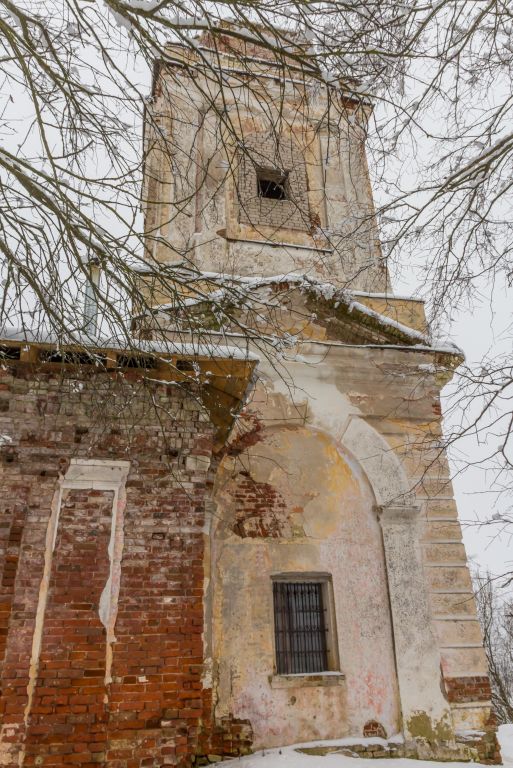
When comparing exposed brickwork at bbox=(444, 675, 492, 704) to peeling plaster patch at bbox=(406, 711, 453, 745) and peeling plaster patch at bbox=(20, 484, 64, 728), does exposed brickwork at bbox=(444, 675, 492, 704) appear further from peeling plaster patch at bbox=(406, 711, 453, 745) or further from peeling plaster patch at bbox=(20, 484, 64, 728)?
peeling plaster patch at bbox=(20, 484, 64, 728)

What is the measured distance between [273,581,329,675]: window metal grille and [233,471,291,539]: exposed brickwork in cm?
64

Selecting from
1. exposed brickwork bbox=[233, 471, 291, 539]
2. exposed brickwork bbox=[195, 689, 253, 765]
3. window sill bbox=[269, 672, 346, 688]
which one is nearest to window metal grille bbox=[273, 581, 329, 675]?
window sill bbox=[269, 672, 346, 688]

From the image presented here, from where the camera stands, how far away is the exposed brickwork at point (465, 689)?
7.15 metres

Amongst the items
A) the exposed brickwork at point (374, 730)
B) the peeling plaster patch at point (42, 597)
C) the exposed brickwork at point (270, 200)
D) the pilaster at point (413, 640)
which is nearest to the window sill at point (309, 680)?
the exposed brickwork at point (374, 730)

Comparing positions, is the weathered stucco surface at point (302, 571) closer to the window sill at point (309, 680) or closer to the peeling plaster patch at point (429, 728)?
the window sill at point (309, 680)

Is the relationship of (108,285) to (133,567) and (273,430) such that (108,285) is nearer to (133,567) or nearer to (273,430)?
(133,567)

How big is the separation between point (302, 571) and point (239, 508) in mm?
1078

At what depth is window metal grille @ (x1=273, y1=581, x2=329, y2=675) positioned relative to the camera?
7.20m

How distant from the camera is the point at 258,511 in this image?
7723 mm

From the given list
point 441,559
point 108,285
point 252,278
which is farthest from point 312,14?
point 441,559

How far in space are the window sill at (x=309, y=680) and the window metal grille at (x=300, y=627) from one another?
0.18 meters

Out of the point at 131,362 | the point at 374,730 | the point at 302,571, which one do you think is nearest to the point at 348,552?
the point at 302,571

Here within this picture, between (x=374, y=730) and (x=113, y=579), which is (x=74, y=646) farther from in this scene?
(x=374, y=730)

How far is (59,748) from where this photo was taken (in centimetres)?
426
